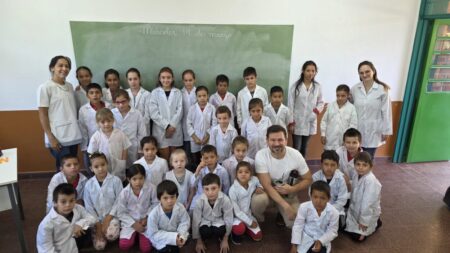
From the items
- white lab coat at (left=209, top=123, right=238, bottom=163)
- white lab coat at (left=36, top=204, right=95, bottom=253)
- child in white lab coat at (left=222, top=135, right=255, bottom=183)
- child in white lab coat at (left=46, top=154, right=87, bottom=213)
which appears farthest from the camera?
white lab coat at (left=209, top=123, right=238, bottom=163)

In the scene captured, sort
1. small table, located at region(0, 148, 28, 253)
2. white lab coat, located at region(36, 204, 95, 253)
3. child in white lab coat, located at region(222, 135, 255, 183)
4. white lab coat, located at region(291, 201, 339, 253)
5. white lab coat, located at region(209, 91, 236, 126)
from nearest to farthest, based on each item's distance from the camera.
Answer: white lab coat, located at region(36, 204, 95, 253), small table, located at region(0, 148, 28, 253), white lab coat, located at region(291, 201, 339, 253), child in white lab coat, located at region(222, 135, 255, 183), white lab coat, located at region(209, 91, 236, 126)

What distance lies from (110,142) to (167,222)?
0.97 metres

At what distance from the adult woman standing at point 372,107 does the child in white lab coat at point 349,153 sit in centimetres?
60

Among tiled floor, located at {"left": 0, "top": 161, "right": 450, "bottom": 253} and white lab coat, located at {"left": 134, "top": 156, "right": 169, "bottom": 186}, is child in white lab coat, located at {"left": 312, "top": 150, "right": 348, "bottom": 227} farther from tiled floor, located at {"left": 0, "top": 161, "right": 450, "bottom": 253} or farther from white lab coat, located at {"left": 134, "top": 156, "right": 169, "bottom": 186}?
white lab coat, located at {"left": 134, "top": 156, "right": 169, "bottom": 186}

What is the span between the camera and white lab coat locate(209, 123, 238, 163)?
309 cm

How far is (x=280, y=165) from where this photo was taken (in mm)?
2723

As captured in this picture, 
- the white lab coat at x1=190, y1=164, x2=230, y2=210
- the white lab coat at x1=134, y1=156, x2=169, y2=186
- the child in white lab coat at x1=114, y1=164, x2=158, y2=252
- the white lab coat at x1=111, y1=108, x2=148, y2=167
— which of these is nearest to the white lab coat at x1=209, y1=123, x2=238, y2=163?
the white lab coat at x1=190, y1=164, x2=230, y2=210

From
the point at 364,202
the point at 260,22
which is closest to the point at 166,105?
the point at 260,22

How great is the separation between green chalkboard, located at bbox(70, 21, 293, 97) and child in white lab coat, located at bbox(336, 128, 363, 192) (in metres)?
1.26

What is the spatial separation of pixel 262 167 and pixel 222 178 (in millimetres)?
384

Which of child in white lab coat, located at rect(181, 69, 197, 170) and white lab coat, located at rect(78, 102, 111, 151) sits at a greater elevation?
child in white lab coat, located at rect(181, 69, 197, 170)

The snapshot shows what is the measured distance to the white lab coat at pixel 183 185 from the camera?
2.67 metres

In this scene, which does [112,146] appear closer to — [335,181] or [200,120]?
[200,120]

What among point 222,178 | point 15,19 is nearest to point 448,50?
point 222,178
